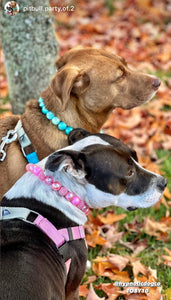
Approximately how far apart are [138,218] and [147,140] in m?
1.63

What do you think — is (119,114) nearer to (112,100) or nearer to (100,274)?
(112,100)

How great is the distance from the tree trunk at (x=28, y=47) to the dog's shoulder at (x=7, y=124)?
3.71ft

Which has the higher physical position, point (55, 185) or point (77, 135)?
point (77, 135)

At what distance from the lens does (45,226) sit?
2.89m

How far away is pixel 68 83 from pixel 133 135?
2590 mm

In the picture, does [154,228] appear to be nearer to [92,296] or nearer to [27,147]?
[92,296]

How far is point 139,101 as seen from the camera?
405 cm

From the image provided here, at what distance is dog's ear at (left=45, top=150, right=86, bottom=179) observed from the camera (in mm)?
2783

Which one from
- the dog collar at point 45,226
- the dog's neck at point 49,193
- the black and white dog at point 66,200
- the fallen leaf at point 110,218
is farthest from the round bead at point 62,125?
the fallen leaf at point 110,218

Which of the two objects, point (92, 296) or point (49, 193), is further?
point (92, 296)

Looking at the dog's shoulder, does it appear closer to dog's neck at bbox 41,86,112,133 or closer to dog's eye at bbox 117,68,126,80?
dog's neck at bbox 41,86,112,133

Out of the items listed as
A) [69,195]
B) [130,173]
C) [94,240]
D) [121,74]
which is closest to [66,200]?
[69,195]

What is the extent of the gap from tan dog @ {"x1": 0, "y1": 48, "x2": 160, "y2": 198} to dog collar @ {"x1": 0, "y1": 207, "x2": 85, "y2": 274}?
0.89 meters

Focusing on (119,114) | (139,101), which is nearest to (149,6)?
(119,114)
